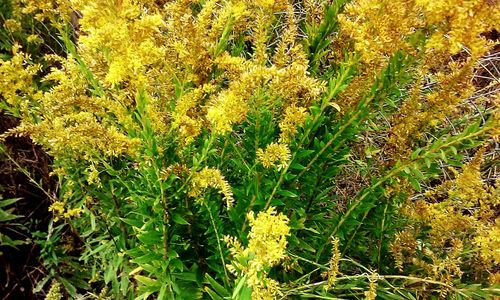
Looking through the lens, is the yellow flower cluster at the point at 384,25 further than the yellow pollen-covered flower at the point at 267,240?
Yes

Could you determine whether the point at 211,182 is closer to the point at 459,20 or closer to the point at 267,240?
the point at 267,240

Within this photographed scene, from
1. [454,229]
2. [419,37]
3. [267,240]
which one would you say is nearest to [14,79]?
[267,240]

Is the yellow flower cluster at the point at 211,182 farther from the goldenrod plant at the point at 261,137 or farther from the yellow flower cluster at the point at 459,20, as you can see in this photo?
the yellow flower cluster at the point at 459,20

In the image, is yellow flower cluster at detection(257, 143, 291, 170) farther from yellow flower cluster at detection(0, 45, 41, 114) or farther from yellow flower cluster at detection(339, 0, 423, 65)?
yellow flower cluster at detection(0, 45, 41, 114)

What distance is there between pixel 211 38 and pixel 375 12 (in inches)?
18.8

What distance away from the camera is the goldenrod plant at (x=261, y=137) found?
110 cm

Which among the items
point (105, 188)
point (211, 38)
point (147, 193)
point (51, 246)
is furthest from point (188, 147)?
point (51, 246)

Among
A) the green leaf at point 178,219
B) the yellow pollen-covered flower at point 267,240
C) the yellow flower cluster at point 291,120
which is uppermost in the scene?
the yellow flower cluster at point 291,120

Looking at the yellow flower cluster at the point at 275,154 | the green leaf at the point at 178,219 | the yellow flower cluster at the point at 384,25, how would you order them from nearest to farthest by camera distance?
the yellow flower cluster at the point at 384,25 → the yellow flower cluster at the point at 275,154 → the green leaf at the point at 178,219

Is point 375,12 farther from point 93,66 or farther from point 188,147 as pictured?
point 93,66

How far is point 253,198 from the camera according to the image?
4.53ft

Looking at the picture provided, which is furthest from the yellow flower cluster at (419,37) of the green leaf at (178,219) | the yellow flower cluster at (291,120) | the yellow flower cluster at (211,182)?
the green leaf at (178,219)

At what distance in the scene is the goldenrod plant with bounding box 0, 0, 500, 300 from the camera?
1100 millimetres

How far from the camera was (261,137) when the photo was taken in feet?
4.63
